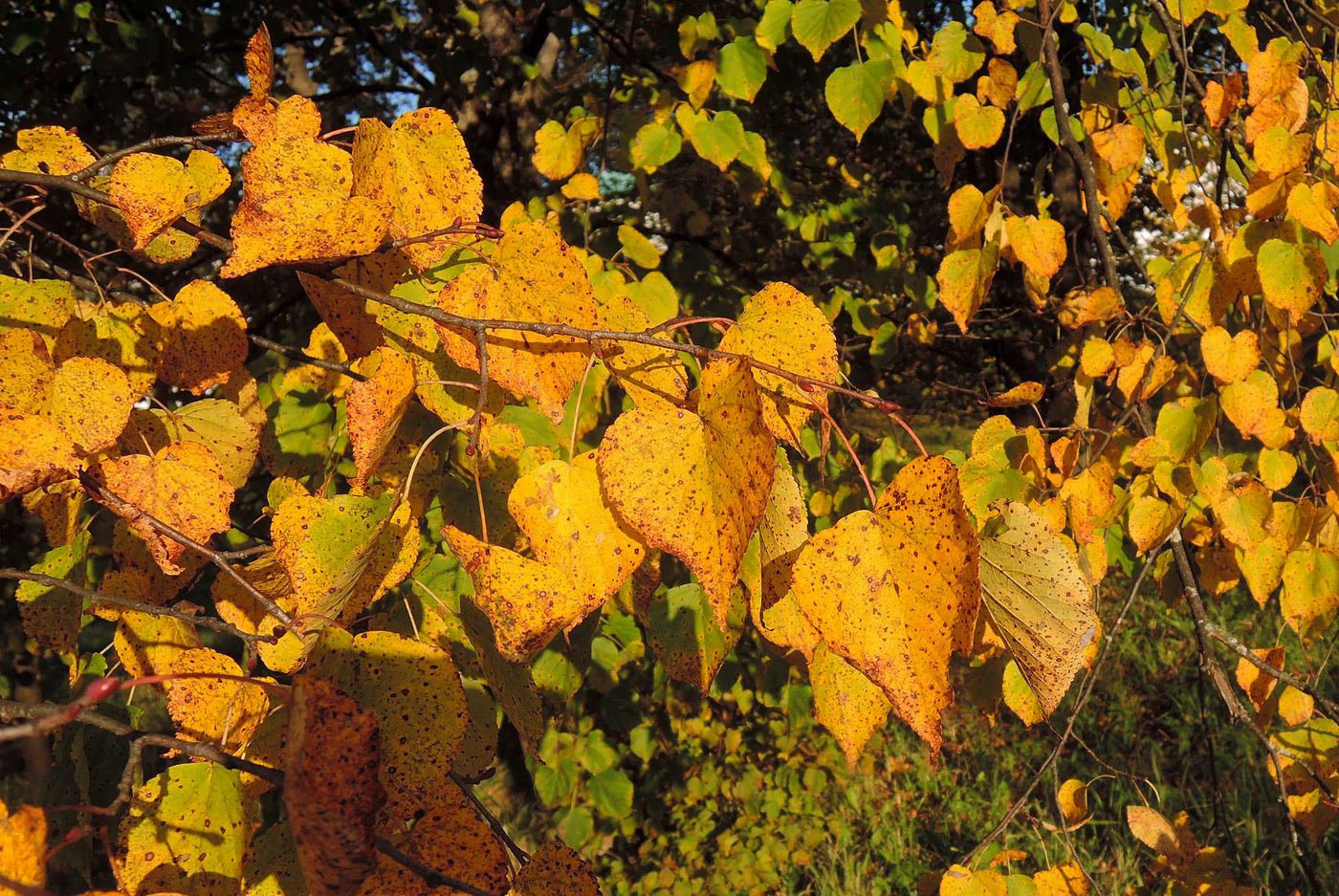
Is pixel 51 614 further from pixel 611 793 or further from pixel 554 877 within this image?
pixel 611 793

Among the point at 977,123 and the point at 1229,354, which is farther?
the point at 977,123

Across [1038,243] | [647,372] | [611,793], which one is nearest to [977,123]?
[1038,243]

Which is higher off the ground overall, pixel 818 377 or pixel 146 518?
pixel 818 377

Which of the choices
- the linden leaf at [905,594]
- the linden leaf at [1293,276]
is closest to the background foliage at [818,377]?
the linden leaf at [1293,276]

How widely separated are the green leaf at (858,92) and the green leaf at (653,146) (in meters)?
0.33

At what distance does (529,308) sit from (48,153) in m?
0.42

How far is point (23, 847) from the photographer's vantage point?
0.37 meters

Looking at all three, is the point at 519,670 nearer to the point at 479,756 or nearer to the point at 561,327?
the point at 479,756

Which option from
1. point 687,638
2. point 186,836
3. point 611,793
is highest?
point 186,836

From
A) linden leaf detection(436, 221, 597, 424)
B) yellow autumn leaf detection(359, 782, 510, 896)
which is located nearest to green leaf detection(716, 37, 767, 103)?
linden leaf detection(436, 221, 597, 424)

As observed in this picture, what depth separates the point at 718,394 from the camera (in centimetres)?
52

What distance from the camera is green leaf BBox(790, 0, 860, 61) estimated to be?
1.36 meters

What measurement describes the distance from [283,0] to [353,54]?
106cm

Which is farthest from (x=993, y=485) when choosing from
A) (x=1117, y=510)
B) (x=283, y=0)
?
(x=283, y=0)
